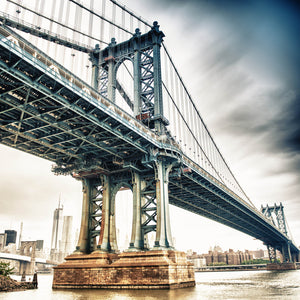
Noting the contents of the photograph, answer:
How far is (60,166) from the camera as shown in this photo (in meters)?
45.5

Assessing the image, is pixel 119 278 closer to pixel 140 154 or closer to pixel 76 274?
pixel 76 274

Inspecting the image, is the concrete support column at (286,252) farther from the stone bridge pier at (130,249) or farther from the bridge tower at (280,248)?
the stone bridge pier at (130,249)

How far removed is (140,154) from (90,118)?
40.3 feet

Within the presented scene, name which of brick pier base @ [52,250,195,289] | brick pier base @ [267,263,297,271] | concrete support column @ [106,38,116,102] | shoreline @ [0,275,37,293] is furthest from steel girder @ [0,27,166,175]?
brick pier base @ [267,263,297,271]

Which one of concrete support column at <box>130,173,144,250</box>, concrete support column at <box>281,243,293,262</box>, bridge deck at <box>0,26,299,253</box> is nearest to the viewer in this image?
bridge deck at <box>0,26,299,253</box>

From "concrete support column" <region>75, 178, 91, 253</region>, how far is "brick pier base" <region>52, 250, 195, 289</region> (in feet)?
5.62

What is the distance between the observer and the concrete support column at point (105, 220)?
137 ft

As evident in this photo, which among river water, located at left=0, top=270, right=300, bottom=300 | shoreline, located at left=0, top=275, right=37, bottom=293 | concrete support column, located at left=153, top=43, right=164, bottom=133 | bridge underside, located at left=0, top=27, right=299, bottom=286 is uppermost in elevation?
concrete support column, located at left=153, top=43, right=164, bottom=133

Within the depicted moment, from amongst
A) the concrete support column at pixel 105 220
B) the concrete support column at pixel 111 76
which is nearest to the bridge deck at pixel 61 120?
the concrete support column at pixel 105 220

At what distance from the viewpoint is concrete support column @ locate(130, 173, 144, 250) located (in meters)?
40.2

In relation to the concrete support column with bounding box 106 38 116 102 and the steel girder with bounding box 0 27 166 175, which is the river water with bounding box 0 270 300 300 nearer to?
the steel girder with bounding box 0 27 166 175

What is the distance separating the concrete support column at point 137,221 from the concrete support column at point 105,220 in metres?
3.84

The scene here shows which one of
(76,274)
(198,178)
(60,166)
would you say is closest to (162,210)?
(76,274)

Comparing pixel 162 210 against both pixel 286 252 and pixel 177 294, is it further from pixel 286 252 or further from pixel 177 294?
pixel 286 252
